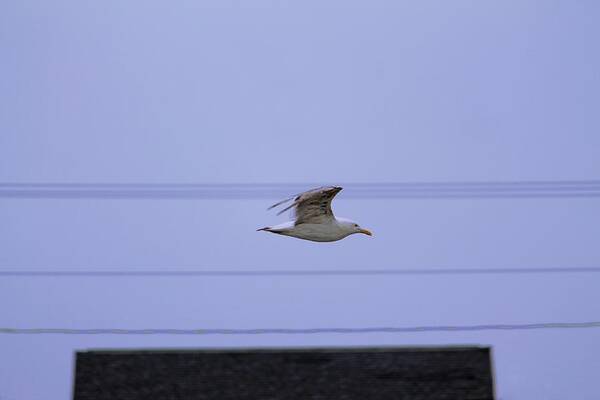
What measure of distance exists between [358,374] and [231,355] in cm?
255

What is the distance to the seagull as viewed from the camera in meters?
9.34

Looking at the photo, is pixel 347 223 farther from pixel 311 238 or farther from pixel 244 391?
pixel 244 391

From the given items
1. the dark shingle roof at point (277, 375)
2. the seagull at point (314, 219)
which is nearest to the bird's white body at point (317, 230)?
the seagull at point (314, 219)

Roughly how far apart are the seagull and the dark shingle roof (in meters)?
9.56

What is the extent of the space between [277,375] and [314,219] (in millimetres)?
9831

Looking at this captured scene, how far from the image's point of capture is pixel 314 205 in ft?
31.1

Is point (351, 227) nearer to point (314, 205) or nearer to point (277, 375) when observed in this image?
point (314, 205)

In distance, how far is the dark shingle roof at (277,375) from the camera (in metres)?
18.8

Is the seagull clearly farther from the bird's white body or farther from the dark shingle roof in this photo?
the dark shingle roof

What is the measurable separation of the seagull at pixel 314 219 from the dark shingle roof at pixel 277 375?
9.56 m

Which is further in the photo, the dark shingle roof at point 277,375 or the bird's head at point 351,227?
the dark shingle roof at point 277,375

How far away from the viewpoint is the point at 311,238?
9.51 m

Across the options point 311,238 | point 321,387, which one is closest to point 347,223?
point 311,238

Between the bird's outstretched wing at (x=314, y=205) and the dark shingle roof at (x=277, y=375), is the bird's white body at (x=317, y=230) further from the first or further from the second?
the dark shingle roof at (x=277, y=375)
